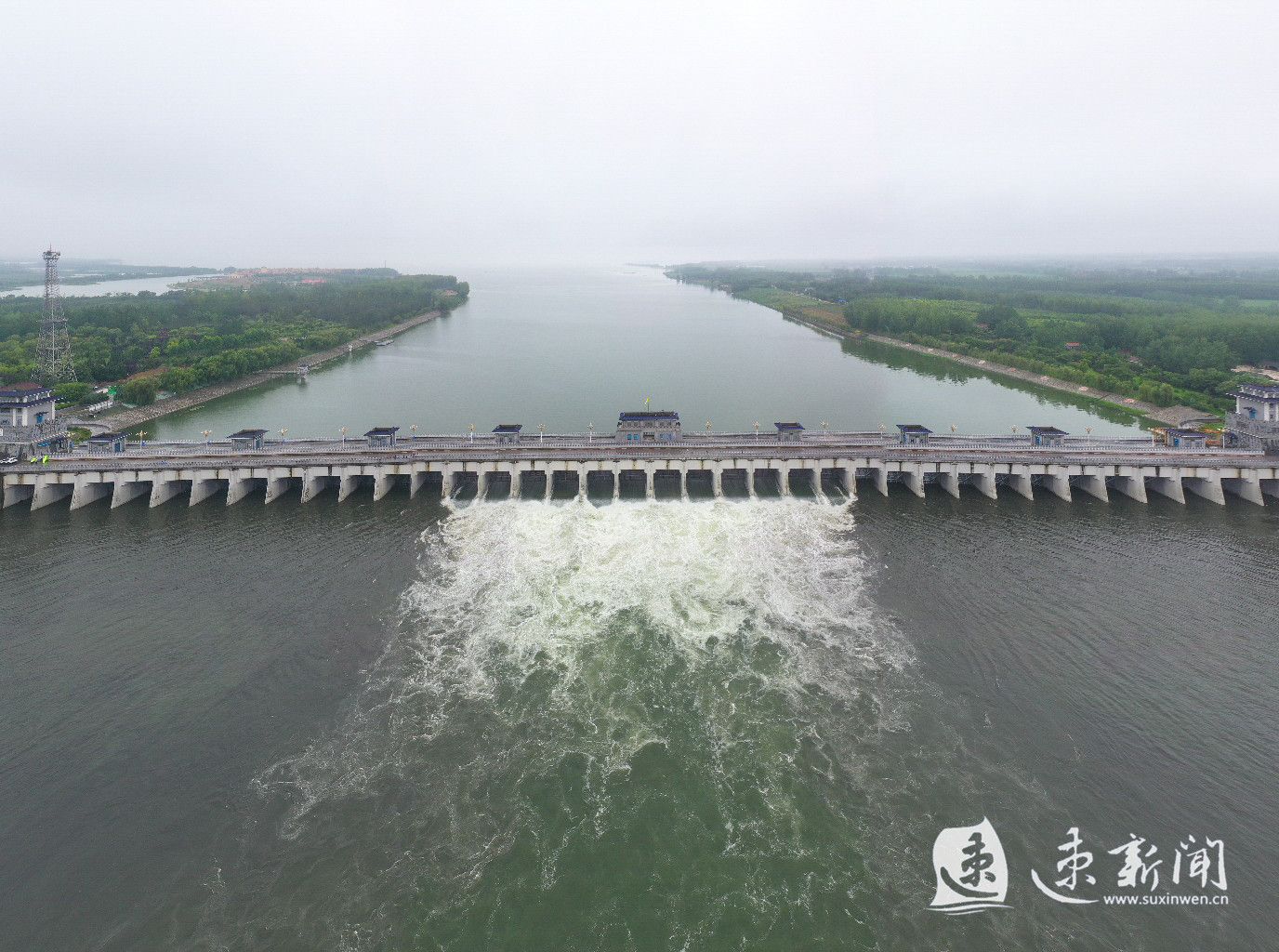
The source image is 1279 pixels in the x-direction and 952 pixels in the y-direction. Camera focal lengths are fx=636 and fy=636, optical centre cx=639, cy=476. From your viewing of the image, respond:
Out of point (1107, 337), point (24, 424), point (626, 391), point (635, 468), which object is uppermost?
point (24, 424)

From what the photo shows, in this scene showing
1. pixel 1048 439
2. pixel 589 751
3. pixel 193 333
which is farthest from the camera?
pixel 193 333

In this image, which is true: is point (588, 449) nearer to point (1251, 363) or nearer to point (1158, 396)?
point (1158, 396)

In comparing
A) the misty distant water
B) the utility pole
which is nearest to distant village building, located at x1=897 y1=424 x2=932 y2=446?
the misty distant water

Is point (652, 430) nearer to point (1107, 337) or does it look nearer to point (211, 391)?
point (211, 391)

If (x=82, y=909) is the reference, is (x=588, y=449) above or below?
above

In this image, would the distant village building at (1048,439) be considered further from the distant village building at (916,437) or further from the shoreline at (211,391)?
the shoreline at (211,391)

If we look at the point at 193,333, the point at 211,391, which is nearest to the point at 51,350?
the point at 211,391

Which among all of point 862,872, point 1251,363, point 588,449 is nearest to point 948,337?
point 1251,363
